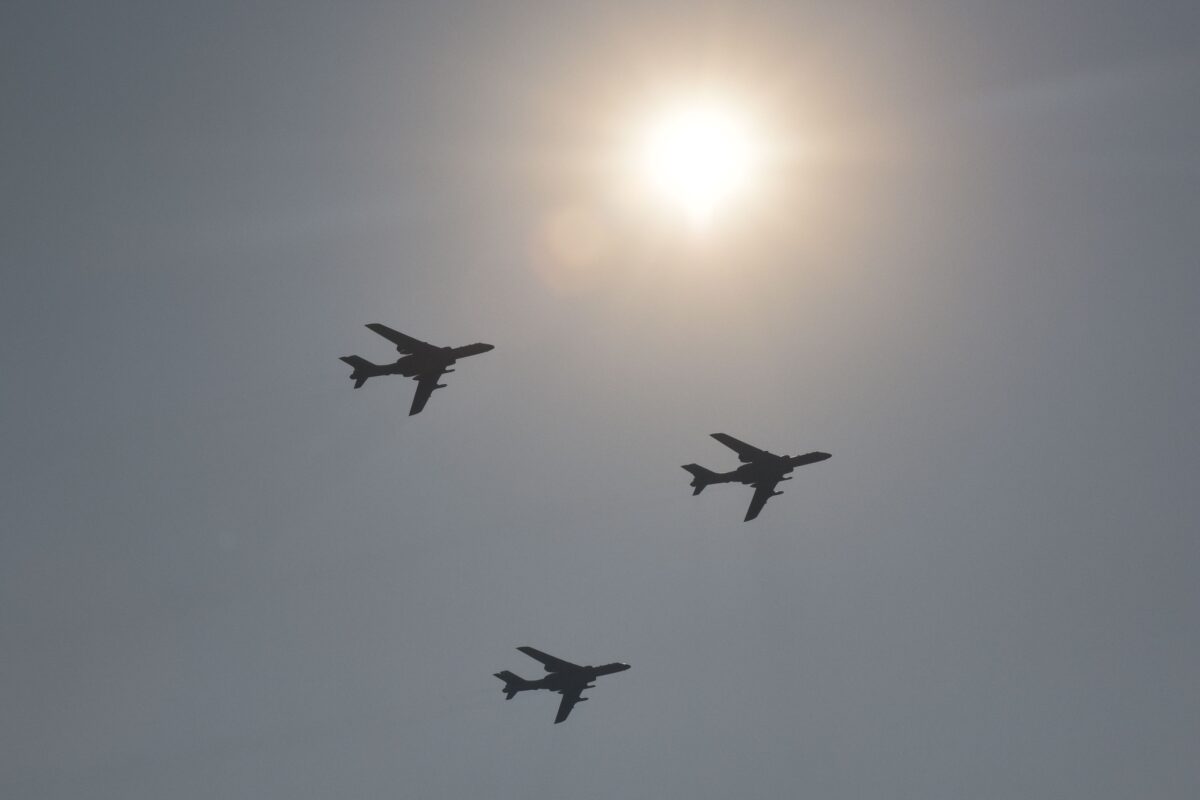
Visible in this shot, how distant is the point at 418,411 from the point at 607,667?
32726 mm

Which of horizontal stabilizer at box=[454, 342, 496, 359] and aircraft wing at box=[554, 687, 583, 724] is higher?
horizontal stabilizer at box=[454, 342, 496, 359]

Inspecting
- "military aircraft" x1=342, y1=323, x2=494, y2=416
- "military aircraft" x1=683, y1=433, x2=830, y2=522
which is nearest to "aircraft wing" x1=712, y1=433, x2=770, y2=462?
"military aircraft" x1=683, y1=433, x2=830, y2=522

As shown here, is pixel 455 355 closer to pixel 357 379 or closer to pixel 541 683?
pixel 357 379

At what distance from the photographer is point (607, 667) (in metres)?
134

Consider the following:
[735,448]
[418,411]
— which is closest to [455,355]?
[418,411]

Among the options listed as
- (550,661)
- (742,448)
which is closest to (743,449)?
(742,448)

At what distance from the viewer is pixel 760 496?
129m

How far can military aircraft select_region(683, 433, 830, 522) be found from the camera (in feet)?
411

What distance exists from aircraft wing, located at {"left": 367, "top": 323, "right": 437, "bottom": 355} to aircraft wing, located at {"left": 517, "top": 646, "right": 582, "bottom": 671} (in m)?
32.3

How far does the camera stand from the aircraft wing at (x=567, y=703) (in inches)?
5281

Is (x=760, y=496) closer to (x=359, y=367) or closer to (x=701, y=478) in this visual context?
(x=701, y=478)

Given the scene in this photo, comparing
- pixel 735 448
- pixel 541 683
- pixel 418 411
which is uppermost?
pixel 735 448

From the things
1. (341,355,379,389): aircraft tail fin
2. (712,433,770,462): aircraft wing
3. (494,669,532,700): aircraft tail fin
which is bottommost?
(494,669,532,700): aircraft tail fin

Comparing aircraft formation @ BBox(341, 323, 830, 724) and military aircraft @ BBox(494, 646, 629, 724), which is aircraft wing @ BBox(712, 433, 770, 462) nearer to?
aircraft formation @ BBox(341, 323, 830, 724)
